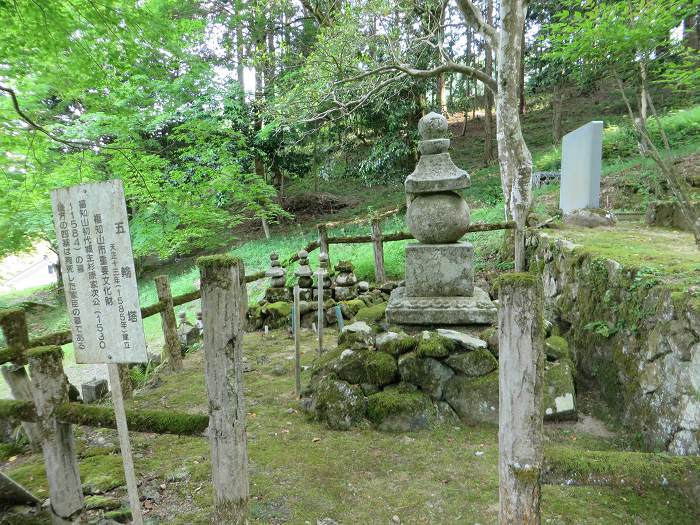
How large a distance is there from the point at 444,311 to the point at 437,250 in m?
0.65

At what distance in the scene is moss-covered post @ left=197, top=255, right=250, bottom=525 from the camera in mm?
2037

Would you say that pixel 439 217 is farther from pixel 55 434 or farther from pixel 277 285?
pixel 277 285

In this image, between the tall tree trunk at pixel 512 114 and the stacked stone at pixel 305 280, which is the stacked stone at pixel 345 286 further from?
the tall tree trunk at pixel 512 114

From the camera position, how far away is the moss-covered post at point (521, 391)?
5.73 feet

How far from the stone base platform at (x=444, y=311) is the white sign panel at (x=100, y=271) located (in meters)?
2.69

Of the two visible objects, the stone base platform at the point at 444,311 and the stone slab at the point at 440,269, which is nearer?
the stone base platform at the point at 444,311

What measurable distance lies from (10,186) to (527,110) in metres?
24.4

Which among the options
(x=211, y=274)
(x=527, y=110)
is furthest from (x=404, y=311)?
(x=527, y=110)

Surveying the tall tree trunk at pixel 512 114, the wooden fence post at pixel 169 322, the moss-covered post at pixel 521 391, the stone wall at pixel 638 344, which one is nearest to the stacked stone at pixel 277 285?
the wooden fence post at pixel 169 322

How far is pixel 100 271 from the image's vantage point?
206 centimetres

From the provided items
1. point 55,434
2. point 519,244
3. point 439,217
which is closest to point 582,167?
point 519,244

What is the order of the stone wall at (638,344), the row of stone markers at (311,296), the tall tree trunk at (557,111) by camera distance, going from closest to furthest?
1. the stone wall at (638,344)
2. the row of stone markers at (311,296)
3. the tall tree trunk at (557,111)

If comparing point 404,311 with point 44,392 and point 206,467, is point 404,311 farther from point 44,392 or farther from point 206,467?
point 44,392

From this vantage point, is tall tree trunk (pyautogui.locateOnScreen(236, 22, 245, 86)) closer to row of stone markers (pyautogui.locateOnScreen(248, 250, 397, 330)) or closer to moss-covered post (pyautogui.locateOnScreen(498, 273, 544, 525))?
row of stone markers (pyautogui.locateOnScreen(248, 250, 397, 330))
